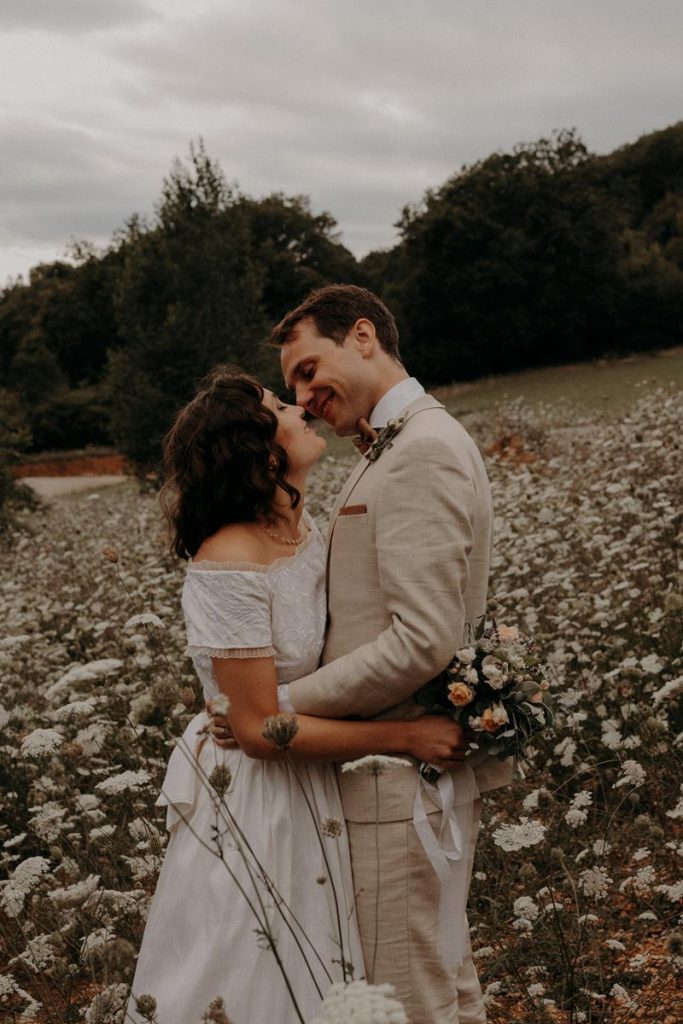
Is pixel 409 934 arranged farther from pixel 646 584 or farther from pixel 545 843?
pixel 646 584

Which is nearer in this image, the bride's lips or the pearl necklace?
the pearl necklace

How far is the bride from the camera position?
7.02 ft

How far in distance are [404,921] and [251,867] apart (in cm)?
38

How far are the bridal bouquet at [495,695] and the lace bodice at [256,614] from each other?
1.07 feet

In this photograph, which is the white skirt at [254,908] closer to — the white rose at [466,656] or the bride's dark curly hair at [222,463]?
the white rose at [466,656]

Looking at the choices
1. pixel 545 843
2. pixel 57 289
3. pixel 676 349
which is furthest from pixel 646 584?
pixel 57 289

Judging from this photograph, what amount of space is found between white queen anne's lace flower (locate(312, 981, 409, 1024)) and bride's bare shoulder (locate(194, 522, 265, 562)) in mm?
1227

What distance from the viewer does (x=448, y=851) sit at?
7.30ft

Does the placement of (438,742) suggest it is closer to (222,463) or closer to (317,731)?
(317,731)

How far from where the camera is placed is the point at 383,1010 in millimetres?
Result: 1165

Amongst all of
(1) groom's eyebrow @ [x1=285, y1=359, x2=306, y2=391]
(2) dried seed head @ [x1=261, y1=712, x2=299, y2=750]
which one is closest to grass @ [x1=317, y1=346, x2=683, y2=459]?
(1) groom's eyebrow @ [x1=285, y1=359, x2=306, y2=391]

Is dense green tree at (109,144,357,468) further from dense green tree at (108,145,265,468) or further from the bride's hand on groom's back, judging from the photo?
the bride's hand on groom's back

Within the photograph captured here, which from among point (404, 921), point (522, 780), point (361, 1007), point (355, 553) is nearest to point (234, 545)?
point (355, 553)

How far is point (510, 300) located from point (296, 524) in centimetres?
4041
